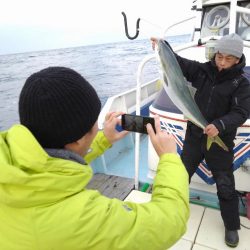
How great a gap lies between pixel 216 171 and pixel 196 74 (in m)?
0.94

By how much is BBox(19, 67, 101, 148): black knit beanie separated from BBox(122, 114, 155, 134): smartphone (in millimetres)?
531

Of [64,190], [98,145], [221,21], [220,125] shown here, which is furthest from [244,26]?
[64,190]

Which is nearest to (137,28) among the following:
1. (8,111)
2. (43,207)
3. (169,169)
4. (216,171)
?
(216,171)

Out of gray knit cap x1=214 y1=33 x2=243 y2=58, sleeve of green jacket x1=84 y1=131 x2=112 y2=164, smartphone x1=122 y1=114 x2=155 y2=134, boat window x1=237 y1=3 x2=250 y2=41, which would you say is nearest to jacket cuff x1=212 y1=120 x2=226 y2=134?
gray knit cap x1=214 y1=33 x2=243 y2=58

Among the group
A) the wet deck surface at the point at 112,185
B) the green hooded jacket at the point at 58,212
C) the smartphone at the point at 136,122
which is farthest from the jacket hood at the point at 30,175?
the wet deck surface at the point at 112,185

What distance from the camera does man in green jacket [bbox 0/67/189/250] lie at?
968 mm

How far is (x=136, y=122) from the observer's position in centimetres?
174

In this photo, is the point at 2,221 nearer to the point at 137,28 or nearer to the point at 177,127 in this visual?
the point at 177,127

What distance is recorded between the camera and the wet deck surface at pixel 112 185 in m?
3.91

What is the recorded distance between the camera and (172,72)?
2.36 metres

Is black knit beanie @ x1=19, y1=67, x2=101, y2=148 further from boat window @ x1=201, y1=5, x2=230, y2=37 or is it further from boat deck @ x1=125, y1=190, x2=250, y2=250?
boat window @ x1=201, y1=5, x2=230, y2=37

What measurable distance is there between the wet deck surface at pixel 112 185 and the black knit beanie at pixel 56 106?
8.91 feet

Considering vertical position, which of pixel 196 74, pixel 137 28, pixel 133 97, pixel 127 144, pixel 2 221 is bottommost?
pixel 127 144

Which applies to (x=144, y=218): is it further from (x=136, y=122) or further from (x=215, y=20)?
(x=215, y=20)
